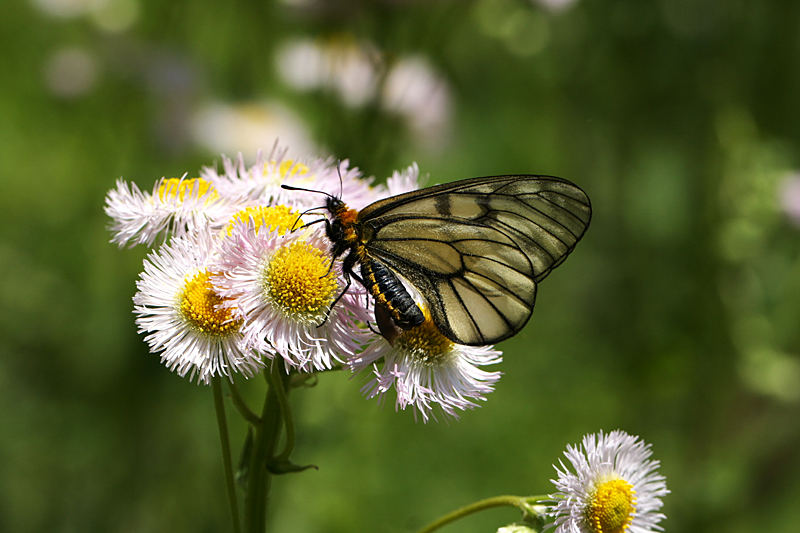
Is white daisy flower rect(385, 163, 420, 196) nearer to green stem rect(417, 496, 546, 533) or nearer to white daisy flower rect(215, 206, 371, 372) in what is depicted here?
white daisy flower rect(215, 206, 371, 372)

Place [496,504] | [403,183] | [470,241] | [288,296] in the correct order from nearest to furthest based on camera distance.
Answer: [496,504] < [288,296] < [470,241] < [403,183]

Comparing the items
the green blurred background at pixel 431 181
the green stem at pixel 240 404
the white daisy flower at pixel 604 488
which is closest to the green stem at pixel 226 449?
the green stem at pixel 240 404

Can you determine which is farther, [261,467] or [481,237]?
[481,237]

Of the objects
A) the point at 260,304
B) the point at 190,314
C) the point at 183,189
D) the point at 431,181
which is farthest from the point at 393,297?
the point at 431,181

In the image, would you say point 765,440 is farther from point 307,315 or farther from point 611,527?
point 307,315

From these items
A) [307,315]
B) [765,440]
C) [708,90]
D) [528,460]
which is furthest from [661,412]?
[307,315]

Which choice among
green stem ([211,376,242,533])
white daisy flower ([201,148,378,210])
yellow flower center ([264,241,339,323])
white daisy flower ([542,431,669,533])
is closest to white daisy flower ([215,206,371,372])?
yellow flower center ([264,241,339,323])

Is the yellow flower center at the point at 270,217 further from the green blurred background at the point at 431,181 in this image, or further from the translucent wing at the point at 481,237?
the green blurred background at the point at 431,181

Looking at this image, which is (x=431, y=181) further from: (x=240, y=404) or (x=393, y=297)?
(x=240, y=404)

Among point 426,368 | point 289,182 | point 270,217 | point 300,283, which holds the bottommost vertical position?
point 426,368
